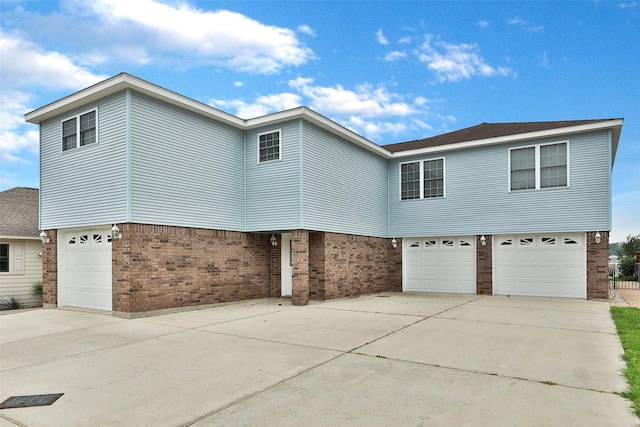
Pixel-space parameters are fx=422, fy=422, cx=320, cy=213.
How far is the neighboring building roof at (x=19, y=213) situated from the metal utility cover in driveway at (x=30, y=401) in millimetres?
12241

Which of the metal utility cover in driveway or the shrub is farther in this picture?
the shrub

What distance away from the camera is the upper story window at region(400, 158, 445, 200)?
16.6 metres

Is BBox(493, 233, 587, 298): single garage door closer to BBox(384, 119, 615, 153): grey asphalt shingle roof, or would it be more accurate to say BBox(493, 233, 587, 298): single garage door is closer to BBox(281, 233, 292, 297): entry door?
BBox(384, 119, 615, 153): grey asphalt shingle roof

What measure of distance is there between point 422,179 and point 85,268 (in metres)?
12.2

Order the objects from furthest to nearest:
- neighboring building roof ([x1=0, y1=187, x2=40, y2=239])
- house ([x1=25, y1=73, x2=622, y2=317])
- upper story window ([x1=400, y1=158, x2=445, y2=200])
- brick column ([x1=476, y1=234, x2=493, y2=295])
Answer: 1. upper story window ([x1=400, y1=158, x2=445, y2=200])
2. brick column ([x1=476, y1=234, x2=493, y2=295])
3. neighboring building roof ([x1=0, y1=187, x2=40, y2=239])
4. house ([x1=25, y1=73, x2=622, y2=317])

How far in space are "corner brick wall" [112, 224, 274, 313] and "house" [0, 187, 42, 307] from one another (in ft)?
23.4

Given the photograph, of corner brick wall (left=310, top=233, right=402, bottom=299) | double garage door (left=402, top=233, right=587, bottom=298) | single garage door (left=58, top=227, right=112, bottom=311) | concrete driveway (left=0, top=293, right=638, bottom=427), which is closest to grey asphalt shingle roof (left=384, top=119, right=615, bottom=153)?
double garage door (left=402, top=233, right=587, bottom=298)

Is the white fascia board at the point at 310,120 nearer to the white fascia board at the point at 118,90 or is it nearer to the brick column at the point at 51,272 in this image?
the white fascia board at the point at 118,90

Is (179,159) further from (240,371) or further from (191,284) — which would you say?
(240,371)

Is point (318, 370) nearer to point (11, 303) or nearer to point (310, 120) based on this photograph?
point (310, 120)

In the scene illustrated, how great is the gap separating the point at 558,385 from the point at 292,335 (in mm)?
4584

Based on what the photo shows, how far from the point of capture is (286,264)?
15055 millimetres

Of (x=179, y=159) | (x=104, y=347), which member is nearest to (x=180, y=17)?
(x=179, y=159)

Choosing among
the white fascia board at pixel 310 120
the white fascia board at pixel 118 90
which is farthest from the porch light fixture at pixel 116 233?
the white fascia board at pixel 310 120
